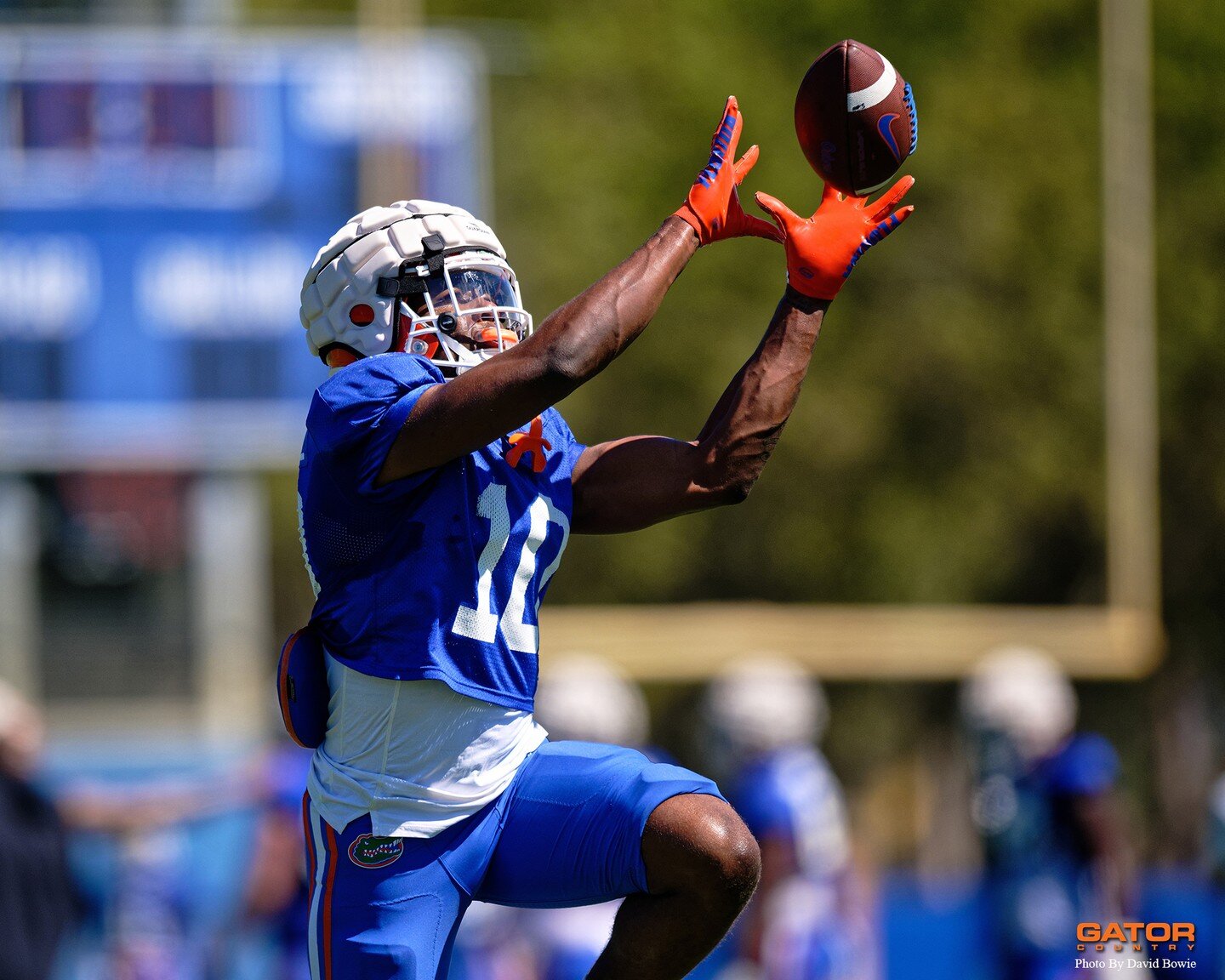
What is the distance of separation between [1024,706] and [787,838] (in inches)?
43.1

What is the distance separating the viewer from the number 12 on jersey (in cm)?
342

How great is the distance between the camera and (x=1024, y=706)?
292 inches

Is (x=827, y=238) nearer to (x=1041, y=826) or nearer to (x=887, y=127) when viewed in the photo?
(x=887, y=127)

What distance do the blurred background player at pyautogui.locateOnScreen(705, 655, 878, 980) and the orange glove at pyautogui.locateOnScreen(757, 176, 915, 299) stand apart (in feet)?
12.5

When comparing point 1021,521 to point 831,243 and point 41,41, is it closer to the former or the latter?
point 41,41

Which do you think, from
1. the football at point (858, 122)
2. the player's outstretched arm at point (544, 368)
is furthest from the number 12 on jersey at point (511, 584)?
the football at point (858, 122)

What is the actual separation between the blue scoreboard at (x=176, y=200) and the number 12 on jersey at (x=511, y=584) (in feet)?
25.9

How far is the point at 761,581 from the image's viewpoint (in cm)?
1655

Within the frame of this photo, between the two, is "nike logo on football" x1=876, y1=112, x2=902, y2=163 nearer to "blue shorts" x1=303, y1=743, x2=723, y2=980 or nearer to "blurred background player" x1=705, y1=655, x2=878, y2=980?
"blue shorts" x1=303, y1=743, x2=723, y2=980

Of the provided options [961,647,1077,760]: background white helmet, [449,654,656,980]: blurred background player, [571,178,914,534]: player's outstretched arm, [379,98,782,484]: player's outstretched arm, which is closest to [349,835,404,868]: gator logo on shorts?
[379,98,782,484]: player's outstretched arm

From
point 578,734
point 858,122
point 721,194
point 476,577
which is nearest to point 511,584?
point 476,577

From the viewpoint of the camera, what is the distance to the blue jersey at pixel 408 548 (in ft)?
11.0

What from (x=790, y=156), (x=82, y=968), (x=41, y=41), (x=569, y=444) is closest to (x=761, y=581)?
(x=790, y=156)

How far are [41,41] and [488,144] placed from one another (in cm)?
501
